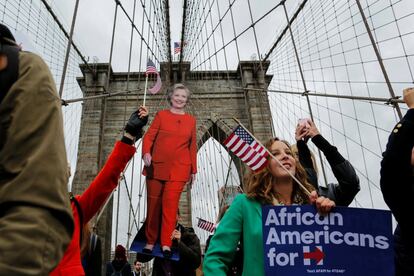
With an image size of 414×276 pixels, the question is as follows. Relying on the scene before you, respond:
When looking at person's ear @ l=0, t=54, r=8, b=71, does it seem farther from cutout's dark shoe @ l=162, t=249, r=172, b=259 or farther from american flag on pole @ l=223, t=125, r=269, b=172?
cutout's dark shoe @ l=162, t=249, r=172, b=259

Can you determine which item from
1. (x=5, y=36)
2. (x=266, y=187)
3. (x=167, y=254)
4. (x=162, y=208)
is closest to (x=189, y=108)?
(x=162, y=208)

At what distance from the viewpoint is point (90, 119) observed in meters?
11.6

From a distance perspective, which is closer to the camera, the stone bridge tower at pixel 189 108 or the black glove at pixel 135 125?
the black glove at pixel 135 125

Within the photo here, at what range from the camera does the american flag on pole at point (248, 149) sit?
166 centimetres

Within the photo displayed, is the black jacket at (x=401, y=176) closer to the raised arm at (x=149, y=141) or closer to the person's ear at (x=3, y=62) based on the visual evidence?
the person's ear at (x=3, y=62)

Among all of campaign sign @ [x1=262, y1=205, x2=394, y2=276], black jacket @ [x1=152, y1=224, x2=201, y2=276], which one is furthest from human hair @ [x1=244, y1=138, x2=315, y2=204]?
black jacket @ [x1=152, y1=224, x2=201, y2=276]

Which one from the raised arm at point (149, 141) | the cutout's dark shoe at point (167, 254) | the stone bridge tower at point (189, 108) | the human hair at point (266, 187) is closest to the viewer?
the human hair at point (266, 187)

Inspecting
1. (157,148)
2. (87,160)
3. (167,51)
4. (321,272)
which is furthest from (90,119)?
(321,272)

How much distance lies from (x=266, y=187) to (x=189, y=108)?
858 centimetres

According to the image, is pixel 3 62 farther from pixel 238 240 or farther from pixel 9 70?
pixel 238 240

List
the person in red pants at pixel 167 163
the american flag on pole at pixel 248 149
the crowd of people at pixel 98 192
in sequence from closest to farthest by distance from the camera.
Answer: the crowd of people at pixel 98 192 < the american flag on pole at pixel 248 149 < the person in red pants at pixel 167 163

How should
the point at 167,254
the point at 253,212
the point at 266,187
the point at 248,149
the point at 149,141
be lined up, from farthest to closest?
the point at 149,141, the point at 167,254, the point at 248,149, the point at 266,187, the point at 253,212

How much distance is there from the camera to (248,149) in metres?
1.97

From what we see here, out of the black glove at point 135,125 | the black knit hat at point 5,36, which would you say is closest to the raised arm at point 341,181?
the black glove at point 135,125
